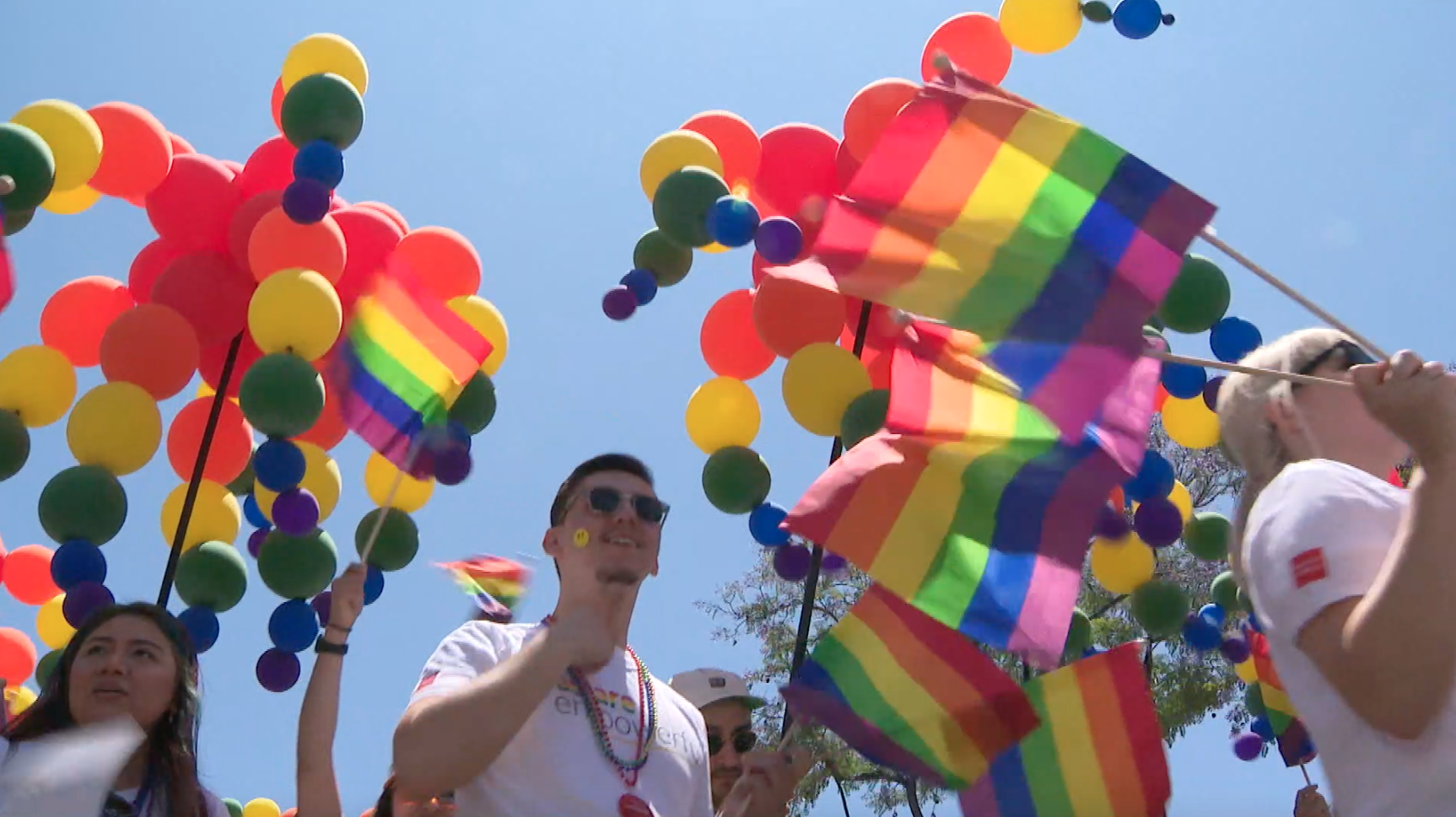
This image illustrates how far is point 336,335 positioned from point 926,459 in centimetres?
245

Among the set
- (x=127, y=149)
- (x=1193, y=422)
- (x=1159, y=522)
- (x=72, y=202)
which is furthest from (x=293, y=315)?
(x=1193, y=422)

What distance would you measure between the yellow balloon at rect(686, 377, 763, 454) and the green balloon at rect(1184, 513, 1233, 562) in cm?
196

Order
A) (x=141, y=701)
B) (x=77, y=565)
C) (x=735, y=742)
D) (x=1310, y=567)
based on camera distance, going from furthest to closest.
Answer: (x=77, y=565) → (x=735, y=742) → (x=141, y=701) → (x=1310, y=567)

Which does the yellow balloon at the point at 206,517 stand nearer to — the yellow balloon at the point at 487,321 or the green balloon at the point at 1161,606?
the yellow balloon at the point at 487,321

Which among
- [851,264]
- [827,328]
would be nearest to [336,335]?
[827,328]

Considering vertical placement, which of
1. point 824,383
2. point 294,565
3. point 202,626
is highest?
point 824,383

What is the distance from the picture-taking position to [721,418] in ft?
19.0

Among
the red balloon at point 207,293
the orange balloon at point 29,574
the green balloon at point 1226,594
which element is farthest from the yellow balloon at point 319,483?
the green balloon at point 1226,594

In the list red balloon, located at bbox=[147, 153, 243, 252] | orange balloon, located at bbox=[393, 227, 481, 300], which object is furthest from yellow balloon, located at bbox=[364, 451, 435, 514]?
red balloon, located at bbox=[147, 153, 243, 252]

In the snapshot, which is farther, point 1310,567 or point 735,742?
point 735,742

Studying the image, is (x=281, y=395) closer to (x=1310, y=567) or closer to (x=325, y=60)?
(x=325, y=60)

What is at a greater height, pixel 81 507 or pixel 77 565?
pixel 81 507

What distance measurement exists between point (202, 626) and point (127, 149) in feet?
6.01

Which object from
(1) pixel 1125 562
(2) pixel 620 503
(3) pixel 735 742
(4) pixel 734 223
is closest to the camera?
(2) pixel 620 503
